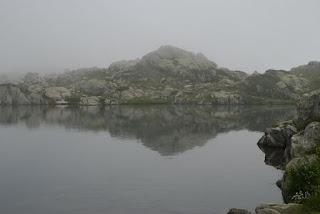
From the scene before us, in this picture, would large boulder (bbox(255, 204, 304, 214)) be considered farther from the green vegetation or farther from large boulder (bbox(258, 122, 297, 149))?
large boulder (bbox(258, 122, 297, 149))

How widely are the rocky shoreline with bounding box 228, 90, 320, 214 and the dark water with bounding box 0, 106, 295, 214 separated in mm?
4026

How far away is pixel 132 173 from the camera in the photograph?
7519 cm

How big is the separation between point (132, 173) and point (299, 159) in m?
30.9

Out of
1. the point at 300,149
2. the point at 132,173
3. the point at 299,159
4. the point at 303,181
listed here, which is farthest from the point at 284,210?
the point at 132,173

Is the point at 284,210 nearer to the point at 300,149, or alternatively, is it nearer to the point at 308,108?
the point at 300,149

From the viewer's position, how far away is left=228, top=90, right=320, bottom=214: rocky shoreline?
40.7 m

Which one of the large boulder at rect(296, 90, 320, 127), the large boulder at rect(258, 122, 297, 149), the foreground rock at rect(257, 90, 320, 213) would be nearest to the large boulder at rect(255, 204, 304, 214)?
the foreground rock at rect(257, 90, 320, 213)

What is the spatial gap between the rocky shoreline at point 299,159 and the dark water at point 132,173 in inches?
159

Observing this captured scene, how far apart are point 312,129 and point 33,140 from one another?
83684mm

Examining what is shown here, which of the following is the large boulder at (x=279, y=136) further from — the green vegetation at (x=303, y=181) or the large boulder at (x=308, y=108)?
the green vegetation at (x=303, y=181)

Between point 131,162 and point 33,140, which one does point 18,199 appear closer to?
point 131,162

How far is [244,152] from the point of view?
103 meters

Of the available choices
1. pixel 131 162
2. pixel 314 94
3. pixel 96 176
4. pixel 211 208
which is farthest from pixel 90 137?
pixel 211 208

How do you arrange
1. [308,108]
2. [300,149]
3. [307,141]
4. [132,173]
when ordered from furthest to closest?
[308,108], [132,173], [307,141], [300,149]
